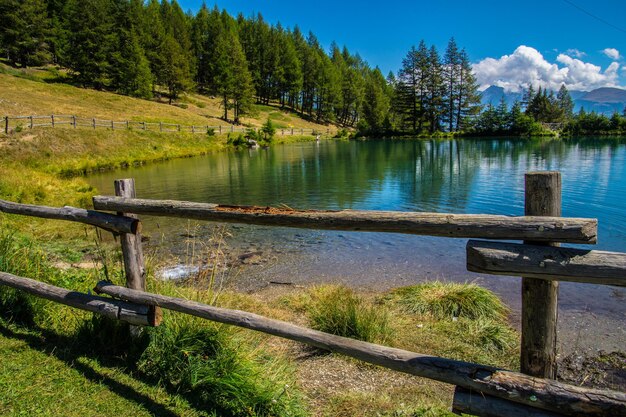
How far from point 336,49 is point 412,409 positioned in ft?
473

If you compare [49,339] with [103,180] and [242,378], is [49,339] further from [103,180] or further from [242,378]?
[103,180]

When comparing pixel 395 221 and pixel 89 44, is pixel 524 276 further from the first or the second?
pixel 89 44

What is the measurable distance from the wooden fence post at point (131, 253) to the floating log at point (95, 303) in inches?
10.6

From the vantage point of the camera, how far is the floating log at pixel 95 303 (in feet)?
15.0

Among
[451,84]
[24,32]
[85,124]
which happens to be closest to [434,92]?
[451,84]

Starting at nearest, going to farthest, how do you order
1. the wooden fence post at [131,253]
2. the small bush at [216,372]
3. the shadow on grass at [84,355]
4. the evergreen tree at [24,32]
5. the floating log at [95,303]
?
the small bush at [216,372] → the shadow on grass at [84,355] → the floating log at [95,303] → the wooden fence post at [131,253] → the evergreen tree at [24,32]

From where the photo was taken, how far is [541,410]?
2932 millimetres

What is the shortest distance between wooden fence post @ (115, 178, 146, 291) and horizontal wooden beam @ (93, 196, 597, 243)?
21 cm

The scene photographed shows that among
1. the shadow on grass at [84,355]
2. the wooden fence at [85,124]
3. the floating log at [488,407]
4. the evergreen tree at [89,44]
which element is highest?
the evergreen tree at [89,44]

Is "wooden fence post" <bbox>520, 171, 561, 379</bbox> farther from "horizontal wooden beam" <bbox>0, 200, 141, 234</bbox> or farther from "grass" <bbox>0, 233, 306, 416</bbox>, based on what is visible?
"horizontal wooden beam" <bbox>0, 200, 141, 234</bbox>

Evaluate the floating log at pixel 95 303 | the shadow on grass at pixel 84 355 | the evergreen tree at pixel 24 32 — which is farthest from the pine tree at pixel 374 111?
the shadow on grass at pixel 84 355

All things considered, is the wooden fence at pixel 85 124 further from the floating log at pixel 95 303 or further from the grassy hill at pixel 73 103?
the floating log at pixel 95 303

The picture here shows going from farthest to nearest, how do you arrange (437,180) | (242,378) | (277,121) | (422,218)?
1. (277,121)
2. (437,180)
3. (242,378)
4. (422,218)

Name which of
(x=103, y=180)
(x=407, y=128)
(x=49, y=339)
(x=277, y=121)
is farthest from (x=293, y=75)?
(x=49, y=339)
